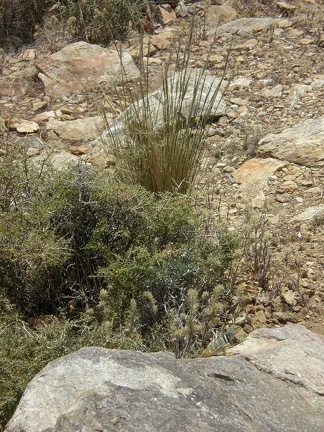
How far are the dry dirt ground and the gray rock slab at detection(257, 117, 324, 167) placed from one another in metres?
0.06

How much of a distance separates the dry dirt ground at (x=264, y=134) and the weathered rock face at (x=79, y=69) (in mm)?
129

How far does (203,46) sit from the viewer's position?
19.0 feet

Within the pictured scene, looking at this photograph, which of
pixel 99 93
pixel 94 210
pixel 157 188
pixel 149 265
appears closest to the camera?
pixel 149 265

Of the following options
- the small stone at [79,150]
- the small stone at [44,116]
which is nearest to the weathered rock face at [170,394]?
the small stone at [79,150]

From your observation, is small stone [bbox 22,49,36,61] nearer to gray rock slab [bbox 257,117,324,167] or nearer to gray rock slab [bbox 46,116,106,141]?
gray rock slab [bbox 46,116,106,141]

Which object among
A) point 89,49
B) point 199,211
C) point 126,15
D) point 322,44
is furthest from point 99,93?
point 199,211

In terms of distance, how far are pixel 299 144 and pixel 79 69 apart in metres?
2.24

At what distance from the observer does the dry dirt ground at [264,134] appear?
305cm

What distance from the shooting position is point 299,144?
4.14 meters

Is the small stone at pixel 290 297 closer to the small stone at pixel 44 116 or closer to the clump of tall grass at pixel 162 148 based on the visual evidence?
the clump of tall grass at pixel 162 148

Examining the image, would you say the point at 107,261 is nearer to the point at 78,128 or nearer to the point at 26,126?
the point at 78,128

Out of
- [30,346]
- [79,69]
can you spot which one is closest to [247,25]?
[79,69]

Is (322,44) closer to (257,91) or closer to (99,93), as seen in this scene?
(257,91)

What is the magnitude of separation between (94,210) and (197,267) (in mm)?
547
